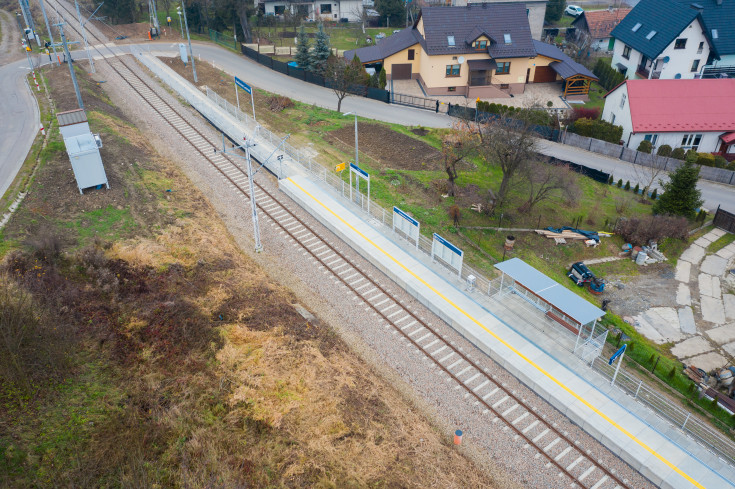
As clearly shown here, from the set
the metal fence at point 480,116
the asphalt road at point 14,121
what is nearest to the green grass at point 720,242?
the metal fence at point 480,116

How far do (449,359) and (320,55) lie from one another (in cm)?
4408

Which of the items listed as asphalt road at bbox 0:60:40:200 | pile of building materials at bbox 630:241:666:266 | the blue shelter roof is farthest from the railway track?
pile of building materials at bbox 630:241:666:266

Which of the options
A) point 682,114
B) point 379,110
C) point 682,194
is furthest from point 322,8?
point 682,194

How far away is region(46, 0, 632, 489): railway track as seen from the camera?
1752 centimetres

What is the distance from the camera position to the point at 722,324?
25.4 metres

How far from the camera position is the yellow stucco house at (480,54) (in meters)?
53.3

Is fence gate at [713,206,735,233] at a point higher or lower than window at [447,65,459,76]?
lower

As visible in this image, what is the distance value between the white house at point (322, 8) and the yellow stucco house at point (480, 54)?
30.4m

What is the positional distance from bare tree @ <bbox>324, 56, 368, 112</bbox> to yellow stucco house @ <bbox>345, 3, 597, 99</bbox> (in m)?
4.55

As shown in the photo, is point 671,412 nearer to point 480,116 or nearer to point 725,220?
point 725,220

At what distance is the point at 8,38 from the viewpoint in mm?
65500

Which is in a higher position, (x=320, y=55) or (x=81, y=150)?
(x=320, y=55)

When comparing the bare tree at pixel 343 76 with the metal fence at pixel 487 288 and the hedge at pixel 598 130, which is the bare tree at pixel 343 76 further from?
the hedge at pixel 598 130

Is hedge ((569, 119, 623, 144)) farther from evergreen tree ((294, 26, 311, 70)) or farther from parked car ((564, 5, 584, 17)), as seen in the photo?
parked car ((564, 5, 584, 17))
